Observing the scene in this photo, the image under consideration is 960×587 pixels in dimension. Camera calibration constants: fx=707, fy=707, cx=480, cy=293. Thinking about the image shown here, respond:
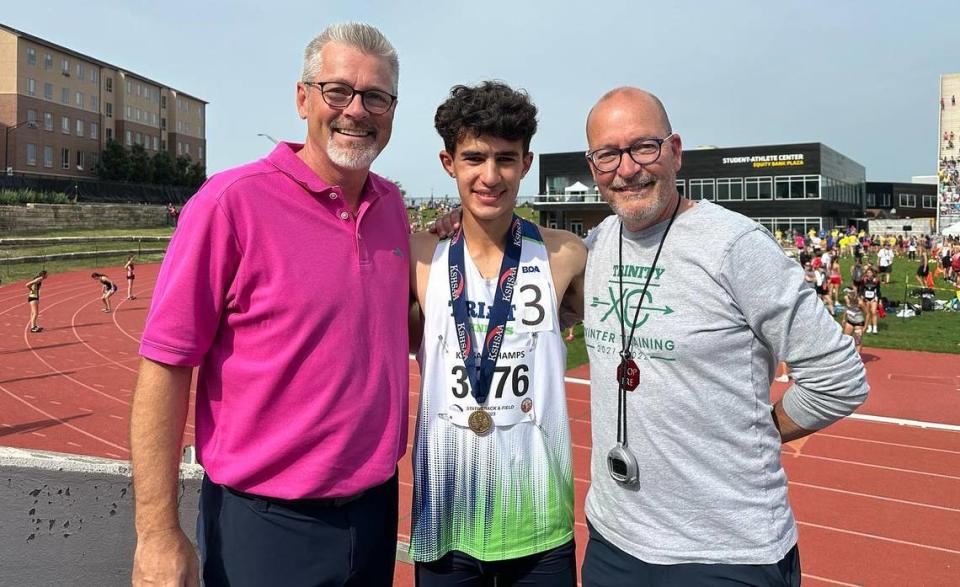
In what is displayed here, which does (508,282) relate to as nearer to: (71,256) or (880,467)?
(880,467)

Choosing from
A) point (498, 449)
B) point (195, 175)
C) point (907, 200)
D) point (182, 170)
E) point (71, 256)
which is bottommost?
point (498, 449)

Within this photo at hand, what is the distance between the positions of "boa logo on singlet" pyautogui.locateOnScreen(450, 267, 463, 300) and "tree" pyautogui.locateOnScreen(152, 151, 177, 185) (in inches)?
2650

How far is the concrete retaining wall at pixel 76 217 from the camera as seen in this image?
38.0 meters

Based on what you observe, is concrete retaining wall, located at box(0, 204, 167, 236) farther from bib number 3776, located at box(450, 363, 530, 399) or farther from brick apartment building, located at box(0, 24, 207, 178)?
bib number 3776, located at box(450, 363, 530, 399)

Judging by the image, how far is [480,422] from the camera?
224 centimetres

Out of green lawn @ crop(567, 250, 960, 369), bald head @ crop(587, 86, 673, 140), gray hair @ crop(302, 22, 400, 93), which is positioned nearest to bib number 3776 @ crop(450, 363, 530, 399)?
bald head @ crop(587, 86, 673, 140)

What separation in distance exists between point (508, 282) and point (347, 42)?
917 millimetres

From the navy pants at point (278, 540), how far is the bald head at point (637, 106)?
143 centimetres

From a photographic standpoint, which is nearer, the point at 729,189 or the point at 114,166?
the point at 729,189

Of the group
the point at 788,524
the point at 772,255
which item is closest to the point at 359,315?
the point at 772,255

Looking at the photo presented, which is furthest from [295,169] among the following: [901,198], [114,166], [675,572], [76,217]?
[901,198]

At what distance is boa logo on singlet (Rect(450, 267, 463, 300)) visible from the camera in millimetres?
2357

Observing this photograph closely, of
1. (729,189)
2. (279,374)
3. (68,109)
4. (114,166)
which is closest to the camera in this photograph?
(279,374)

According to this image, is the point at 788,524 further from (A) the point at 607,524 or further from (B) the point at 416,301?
(B) the point at 416,301
